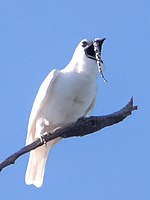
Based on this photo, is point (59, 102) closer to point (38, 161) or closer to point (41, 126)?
point (41, 126)

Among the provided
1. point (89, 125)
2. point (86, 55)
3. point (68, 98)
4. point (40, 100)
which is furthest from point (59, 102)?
point (89, 125)

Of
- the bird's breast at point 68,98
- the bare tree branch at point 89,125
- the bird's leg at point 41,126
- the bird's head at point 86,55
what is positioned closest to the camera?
the bare tree branch at point 89,125

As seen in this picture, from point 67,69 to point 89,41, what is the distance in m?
0.41

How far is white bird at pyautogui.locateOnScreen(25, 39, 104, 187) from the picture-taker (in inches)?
208

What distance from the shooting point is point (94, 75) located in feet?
17.8

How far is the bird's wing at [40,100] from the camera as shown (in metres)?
5.37

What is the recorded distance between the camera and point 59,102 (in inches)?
Result: 208

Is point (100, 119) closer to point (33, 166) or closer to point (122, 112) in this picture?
point (122, 112)

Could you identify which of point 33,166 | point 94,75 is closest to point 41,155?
point 33,166

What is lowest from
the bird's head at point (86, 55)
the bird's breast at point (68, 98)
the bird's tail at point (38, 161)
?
the bird's tail at point (38, 161)

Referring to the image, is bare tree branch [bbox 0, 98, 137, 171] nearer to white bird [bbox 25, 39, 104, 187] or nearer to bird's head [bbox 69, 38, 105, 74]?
white bird [bbox 25, 39, 104, 187]

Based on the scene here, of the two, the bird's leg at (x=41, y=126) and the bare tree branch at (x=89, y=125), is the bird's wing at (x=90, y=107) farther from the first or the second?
the bare tree branch at (x=89, y=125)

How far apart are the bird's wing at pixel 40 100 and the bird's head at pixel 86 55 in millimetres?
242

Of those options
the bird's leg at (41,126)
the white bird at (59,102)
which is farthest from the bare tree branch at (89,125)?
the white bird at (59,102)
